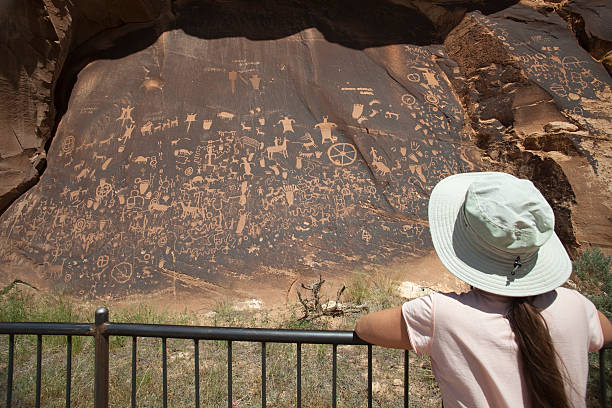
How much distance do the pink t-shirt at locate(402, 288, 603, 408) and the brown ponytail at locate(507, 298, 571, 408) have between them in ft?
0.08

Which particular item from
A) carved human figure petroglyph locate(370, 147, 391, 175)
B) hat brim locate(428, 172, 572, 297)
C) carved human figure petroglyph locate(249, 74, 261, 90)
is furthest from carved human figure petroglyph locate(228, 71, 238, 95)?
hat brim locate(428, 172, 572, 297)

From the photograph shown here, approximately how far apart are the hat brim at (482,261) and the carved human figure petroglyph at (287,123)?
16.2 feet

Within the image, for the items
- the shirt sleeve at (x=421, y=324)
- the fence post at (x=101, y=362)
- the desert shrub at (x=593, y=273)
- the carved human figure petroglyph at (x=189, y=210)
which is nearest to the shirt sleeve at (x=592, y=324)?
the shirt sleeve at (x=421, y=324)

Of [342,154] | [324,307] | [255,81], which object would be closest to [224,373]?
[324,307]

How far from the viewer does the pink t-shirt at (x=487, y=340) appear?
3.04ft

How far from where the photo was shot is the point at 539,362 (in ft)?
2.90

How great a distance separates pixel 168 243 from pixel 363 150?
2.89 meters

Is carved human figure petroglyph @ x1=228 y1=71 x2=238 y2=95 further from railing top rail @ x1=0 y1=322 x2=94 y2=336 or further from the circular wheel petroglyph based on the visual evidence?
railing top rail @ x1=0 y1=322 x2=94 y2=336

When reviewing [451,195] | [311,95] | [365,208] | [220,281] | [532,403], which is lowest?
[220,281]

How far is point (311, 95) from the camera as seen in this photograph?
249 inches

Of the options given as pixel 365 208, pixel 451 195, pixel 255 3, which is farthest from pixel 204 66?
pixel 451 195

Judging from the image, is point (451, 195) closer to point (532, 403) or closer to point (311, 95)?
point (532, 403)

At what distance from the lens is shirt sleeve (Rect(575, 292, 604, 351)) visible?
0.99 m

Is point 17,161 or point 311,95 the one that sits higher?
point 311,95
